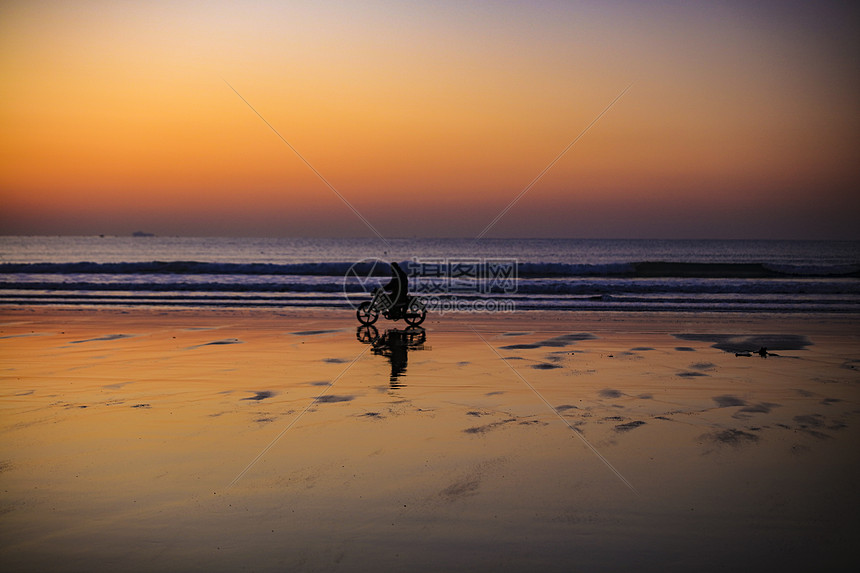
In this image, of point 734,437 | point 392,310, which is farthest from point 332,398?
point 392,310

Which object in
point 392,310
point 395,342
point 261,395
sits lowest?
point 395,342

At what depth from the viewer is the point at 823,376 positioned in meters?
10.5

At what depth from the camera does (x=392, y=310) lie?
16.8 meters

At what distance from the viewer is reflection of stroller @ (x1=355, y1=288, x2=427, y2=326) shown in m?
16.9

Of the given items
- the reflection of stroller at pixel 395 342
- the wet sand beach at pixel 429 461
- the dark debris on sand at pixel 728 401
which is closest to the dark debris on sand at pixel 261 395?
the wet sand beach at pixel 429 461

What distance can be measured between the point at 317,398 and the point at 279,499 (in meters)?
3.59

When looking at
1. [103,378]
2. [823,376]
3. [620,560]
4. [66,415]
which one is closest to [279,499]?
[620,560]

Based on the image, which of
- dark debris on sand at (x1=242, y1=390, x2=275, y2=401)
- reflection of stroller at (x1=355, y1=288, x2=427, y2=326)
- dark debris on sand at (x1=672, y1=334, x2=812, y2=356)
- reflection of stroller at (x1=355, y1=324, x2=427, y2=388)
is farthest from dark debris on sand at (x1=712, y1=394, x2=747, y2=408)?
reflection of stroller at (x1=355, y1=288, x2=427, y2=326)

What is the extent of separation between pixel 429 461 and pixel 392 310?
35.0 ft

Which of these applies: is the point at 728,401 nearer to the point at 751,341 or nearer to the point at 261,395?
the point at 261,395

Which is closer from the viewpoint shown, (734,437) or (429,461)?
(429,461)

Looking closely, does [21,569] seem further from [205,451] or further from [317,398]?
[317,398]

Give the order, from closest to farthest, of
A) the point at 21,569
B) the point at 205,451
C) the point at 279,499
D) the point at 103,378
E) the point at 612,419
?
the point at 21,569
the point at 279,499
the point at 205,451
the point at 612,419
the point at 103,378

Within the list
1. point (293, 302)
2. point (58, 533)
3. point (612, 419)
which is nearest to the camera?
point (58, 533)
